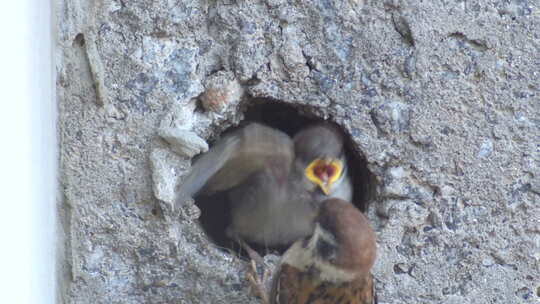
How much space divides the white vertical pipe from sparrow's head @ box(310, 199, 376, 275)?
57 centimetres

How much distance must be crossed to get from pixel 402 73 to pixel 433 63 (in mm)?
68

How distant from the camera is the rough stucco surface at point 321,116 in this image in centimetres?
197

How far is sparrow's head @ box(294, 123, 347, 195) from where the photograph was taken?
7.73ft

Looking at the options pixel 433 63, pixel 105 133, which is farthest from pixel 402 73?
pixel 105 133

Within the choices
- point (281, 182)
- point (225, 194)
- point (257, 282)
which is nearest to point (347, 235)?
point (257, 282)

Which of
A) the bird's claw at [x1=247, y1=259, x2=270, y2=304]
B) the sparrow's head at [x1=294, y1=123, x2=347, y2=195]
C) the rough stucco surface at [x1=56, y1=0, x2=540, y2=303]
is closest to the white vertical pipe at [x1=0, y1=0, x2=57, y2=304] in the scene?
the rough stucco surface at [x1=56, y1=0, x2=540, y2=303]

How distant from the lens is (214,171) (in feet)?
7.04

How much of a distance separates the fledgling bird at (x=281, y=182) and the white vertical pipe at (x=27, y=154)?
586mm

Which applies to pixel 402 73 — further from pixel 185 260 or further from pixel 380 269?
pixel 185 260

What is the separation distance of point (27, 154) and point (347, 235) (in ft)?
2.33

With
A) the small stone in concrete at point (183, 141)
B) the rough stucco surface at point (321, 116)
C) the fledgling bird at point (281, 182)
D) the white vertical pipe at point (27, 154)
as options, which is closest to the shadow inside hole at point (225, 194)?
the fledgling bird at point (281, 182)

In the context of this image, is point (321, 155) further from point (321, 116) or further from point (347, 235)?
point (347, 235)

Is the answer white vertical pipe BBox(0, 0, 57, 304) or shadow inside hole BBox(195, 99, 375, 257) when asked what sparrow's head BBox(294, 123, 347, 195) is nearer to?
shadow inside hole BBox(195, 99, 375, 257)

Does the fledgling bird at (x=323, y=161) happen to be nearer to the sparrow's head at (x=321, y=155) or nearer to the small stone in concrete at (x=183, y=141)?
the sparrow's head at (x=321, y=155)
